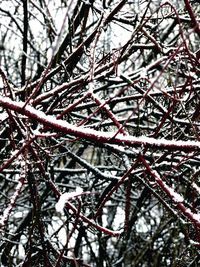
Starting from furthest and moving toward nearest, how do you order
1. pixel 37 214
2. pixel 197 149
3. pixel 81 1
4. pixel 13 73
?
pixel 13 73, pixel 81 1, pixel 37 214, pixel 197 149

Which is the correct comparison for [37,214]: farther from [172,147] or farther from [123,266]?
[123,266]

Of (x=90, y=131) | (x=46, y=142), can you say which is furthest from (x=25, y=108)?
(x=46, y=142)

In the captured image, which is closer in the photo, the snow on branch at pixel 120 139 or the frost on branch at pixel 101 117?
the snow on branch at pixel 120 139

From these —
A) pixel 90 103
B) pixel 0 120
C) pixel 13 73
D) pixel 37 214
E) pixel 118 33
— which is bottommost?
pixel 37 214

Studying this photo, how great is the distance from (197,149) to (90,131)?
0.38 metres

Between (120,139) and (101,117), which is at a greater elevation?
(101,117)

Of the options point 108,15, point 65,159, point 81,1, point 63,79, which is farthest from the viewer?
point 65,159

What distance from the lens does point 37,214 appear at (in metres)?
2.03

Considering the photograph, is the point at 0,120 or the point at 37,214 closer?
the point at 37,214

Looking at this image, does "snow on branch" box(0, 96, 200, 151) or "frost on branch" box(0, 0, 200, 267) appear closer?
"snow on branch" box(0, 96, 200, 151)

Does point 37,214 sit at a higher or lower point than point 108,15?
lower

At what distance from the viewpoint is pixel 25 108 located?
1.71 metres

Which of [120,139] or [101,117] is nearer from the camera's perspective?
[120,139]

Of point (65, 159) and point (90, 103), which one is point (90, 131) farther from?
point (65, 159)
